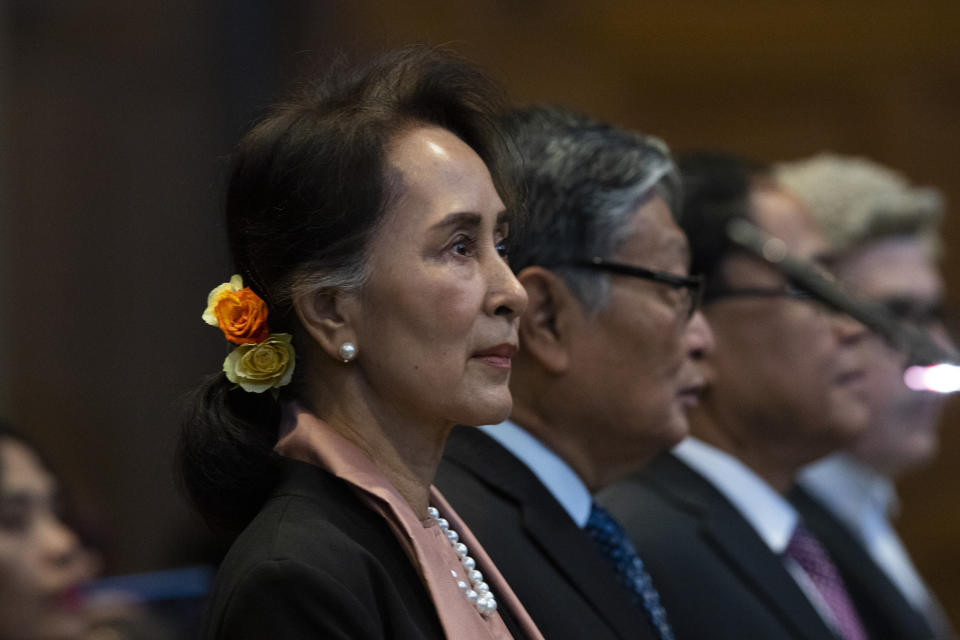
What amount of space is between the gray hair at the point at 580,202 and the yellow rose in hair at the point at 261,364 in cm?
79

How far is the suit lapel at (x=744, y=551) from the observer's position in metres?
2.96

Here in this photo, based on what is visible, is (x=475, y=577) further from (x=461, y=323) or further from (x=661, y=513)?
(x=661, y=513)

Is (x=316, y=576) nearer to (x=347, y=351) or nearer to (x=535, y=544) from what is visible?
(x=347, y=351)

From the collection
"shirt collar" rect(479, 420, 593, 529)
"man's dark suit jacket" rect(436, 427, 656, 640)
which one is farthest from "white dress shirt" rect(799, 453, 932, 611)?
"man's dark suit jacket" rect(436, 427, 656, 640)

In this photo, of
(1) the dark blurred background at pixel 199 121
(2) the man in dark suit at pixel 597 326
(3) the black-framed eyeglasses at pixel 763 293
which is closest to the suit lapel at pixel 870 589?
(3) the black-framed eyeglasses at pixel 763 293

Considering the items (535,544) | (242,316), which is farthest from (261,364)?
(535,544)

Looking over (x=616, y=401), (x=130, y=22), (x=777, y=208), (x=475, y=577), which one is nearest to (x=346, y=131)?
(x=475, y=577)

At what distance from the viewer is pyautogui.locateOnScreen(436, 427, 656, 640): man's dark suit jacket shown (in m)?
2.13

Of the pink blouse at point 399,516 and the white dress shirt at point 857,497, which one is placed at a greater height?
the pink blouse at point 399,516

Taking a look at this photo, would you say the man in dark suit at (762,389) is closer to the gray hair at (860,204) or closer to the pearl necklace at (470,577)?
the gray hair at (860,204)

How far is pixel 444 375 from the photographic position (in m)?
1.78

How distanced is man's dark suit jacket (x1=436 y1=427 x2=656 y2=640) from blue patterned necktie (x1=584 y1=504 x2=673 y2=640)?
76 mm

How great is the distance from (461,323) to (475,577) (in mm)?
353

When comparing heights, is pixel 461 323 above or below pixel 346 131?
below
